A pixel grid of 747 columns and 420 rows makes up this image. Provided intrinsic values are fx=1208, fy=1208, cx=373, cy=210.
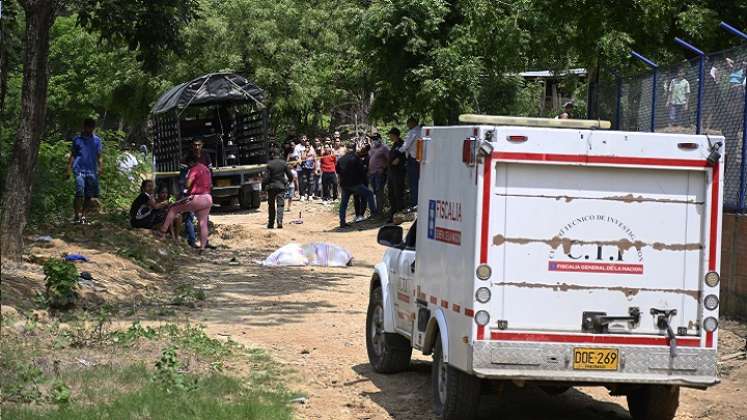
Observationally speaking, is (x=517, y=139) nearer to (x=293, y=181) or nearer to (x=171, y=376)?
(x=171, y=376)

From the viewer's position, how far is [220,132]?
34562 mm

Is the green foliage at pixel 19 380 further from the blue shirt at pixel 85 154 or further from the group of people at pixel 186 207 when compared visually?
the blue shirt at pixel 85 154

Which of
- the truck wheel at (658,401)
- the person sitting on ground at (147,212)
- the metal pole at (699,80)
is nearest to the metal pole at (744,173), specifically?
the metal pole at (699,80)

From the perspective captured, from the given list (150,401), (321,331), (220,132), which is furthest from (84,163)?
(150,401)

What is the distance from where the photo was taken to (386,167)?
28.6 m

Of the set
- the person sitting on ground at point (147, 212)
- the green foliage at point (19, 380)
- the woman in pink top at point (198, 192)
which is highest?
the woman in pink top at point (198, 192)

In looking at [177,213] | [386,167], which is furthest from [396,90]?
[177,213]

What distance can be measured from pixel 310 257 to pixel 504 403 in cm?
1050

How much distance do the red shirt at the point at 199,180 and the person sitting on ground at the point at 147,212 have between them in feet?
3.85

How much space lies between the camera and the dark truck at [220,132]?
32781 mm

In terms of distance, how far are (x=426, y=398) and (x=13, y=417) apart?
3.71m

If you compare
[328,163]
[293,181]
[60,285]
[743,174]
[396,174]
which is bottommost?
[60,285]

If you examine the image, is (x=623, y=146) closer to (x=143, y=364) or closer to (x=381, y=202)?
(x=143, y=364)

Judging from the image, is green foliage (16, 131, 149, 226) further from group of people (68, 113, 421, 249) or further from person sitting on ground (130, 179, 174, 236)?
person sitting on ground (130, 179, 174, 236)
